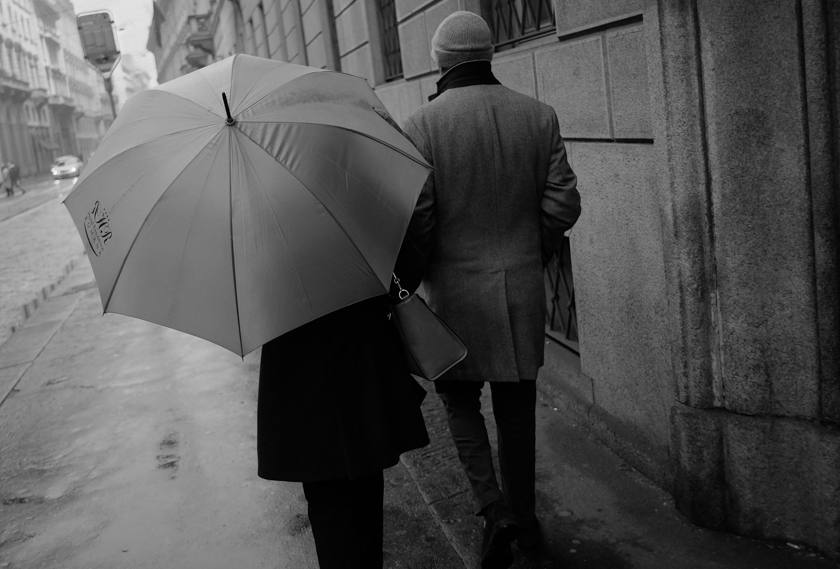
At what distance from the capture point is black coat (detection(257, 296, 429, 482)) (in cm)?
235

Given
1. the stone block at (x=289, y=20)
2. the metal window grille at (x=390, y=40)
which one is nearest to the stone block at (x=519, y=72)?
the metal window grille at (x=390, y=40)

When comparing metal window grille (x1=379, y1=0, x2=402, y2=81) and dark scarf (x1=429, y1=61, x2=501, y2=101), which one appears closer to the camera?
dark scarf (x1=429, y1=61, x2=501, y2=101)

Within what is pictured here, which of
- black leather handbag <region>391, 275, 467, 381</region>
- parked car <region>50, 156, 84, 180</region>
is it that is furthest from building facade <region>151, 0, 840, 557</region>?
parked car <region>50, 156, 84, 180</region>

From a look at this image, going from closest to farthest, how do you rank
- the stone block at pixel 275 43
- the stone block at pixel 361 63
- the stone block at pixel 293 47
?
the stone block at pixel 361 63 → the stone block at pixel 293 47 → the stone block at pixel 275 43

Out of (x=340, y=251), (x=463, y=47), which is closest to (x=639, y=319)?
(x=463, y=47)

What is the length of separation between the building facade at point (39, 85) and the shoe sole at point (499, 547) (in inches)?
2439

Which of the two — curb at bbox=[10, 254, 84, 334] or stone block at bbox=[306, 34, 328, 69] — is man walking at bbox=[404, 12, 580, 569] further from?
stone block at bbox=[306, 34, 328, 69]

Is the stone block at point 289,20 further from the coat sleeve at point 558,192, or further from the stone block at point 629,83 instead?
the coat sleeve at point 558,192

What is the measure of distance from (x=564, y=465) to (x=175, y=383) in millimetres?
3454

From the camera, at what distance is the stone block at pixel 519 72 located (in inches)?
185

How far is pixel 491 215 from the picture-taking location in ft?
9.68

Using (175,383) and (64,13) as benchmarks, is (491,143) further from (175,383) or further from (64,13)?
(64,13)

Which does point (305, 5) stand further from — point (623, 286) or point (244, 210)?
point (244, 210)

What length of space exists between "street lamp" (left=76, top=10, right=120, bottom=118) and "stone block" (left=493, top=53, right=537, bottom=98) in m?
43.8
